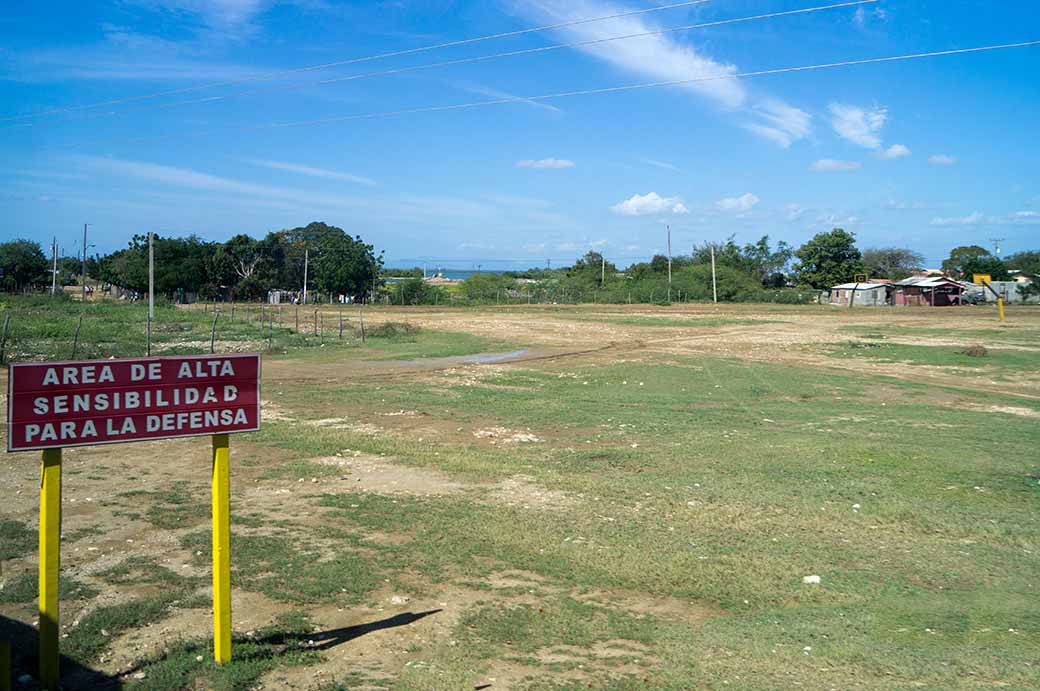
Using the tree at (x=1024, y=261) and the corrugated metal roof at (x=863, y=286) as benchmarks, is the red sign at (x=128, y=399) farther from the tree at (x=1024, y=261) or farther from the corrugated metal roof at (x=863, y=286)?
the tree at (x=1024, y=261)

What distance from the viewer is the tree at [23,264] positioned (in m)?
97.0

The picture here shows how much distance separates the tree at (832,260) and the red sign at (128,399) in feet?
357

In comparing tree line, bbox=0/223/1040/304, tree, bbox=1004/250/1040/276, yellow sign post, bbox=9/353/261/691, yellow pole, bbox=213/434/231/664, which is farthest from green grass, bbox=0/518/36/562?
tree, bbox=1004/250/1040/276

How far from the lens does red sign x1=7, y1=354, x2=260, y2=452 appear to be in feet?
18.0

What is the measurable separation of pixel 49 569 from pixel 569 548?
532 cm

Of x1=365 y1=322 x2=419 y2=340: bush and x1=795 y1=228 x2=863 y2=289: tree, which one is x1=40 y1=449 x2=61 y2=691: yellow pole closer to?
x1=365 y1=322 x2=419 y2=340: bush

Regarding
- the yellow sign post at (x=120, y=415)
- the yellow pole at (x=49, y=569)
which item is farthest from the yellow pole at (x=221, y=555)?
the yellow pole at (x=49, y=569)

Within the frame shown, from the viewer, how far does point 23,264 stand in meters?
99.3

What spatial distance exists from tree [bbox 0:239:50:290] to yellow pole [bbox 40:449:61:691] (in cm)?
10394

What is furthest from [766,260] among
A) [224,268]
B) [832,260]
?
[224,268]

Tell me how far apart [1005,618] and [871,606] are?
43.0 inches

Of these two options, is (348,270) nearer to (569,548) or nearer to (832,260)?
(832,260)

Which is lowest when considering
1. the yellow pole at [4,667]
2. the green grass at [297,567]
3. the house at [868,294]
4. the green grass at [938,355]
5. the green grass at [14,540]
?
the green grass at [297,567]

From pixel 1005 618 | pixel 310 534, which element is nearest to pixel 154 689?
pixel 310 534
